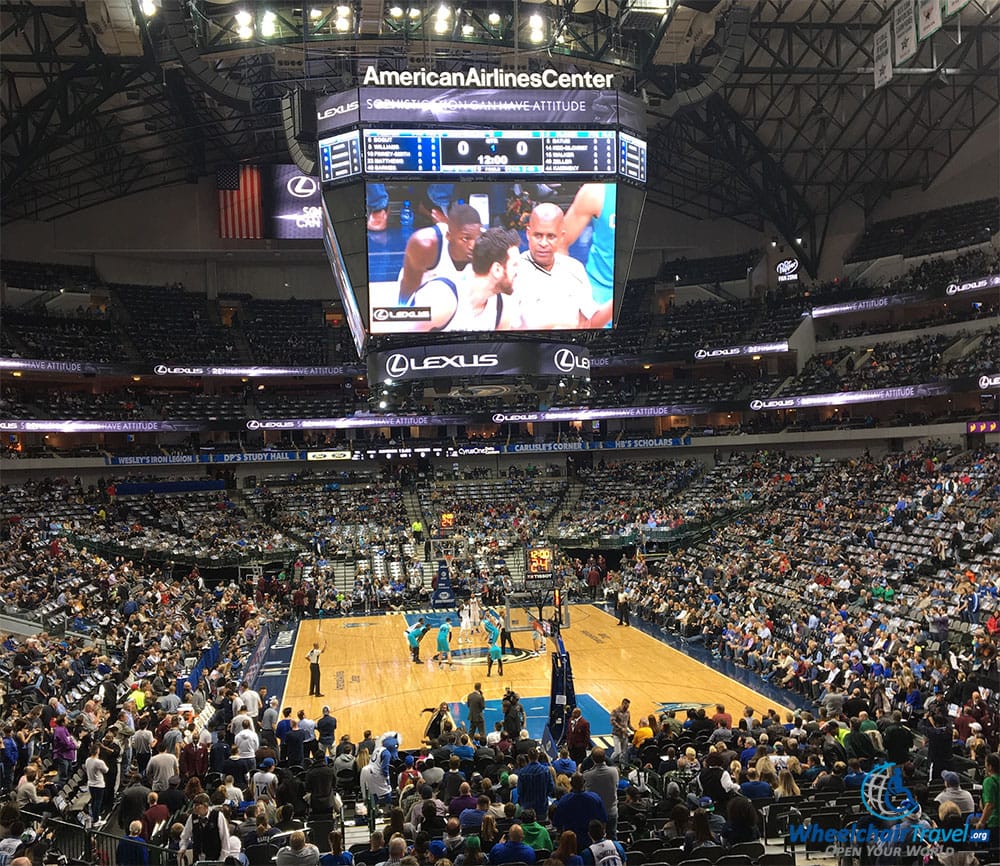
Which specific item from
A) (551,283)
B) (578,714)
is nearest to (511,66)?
(551,283)

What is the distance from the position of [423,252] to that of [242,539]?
17810 millimetres

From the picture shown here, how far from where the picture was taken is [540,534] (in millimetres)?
42219

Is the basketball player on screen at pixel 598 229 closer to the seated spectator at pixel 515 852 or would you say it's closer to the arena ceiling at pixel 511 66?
the arena ceiling at pixel 511 66

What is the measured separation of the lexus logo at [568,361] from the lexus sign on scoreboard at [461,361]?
34 centimetres

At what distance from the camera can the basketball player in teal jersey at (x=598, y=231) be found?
25969 mm

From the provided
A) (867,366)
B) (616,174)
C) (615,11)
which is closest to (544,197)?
(616,174)

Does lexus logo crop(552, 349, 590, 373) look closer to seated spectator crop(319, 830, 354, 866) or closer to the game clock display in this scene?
the game clock display

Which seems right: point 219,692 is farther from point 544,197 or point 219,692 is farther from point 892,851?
point 544,197

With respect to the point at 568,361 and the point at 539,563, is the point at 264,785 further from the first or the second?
the point at 539,563

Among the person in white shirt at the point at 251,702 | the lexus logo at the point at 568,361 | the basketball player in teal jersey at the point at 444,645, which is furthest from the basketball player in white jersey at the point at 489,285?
the person in white shirt at the point at 251,702

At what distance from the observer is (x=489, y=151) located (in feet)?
82.5

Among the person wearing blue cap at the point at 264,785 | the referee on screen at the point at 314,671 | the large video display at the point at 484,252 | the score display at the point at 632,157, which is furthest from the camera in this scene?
the score display at the point at 632,157

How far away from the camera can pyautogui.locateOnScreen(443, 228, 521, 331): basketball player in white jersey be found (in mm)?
25969

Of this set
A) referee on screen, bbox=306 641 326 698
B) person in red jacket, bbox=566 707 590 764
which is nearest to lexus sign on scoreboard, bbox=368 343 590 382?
referee on screen, bbox=306 641 326 698
